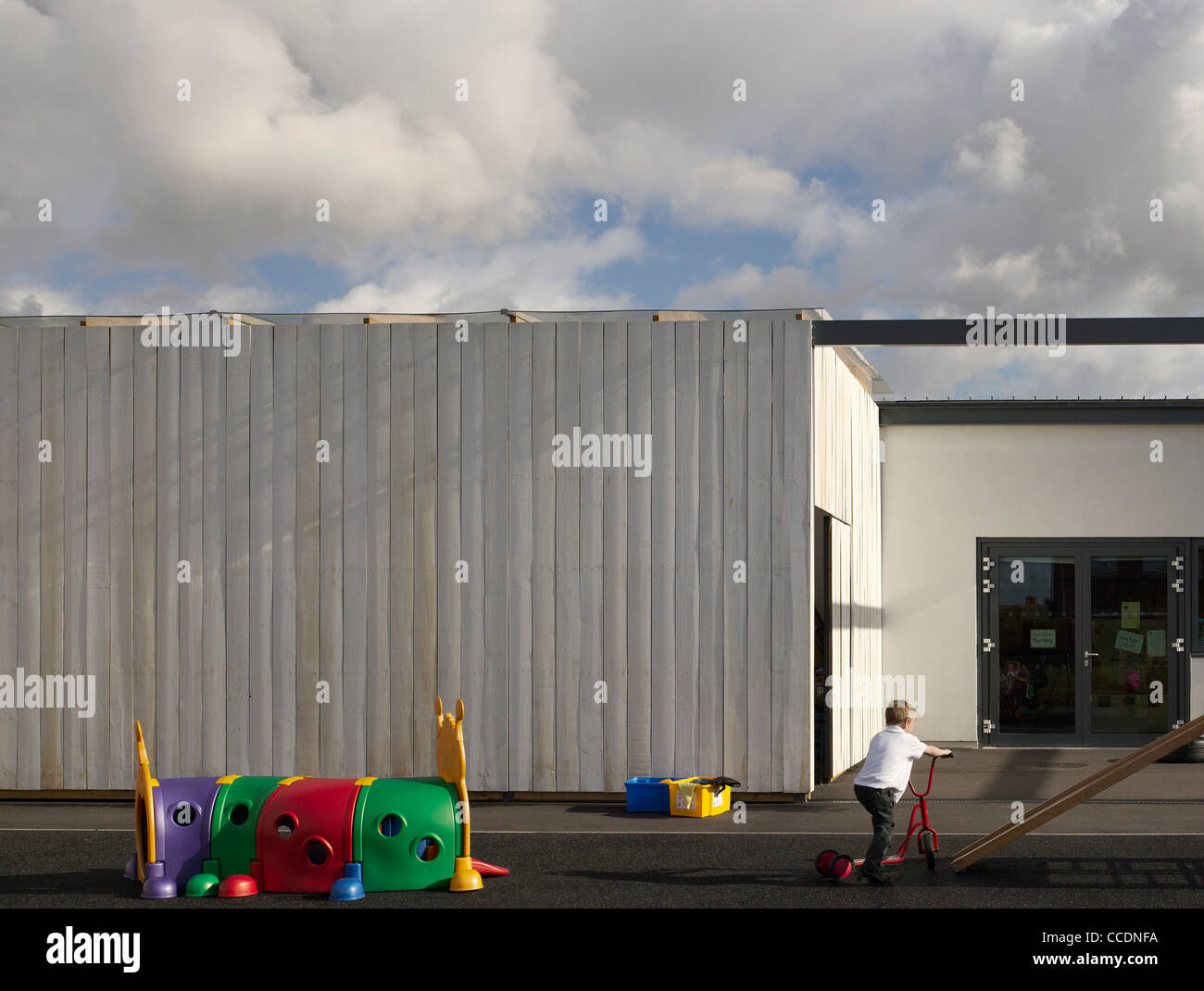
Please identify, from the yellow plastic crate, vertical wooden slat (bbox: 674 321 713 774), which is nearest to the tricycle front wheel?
the yellow plastic crate

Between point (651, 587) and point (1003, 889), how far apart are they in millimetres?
4928

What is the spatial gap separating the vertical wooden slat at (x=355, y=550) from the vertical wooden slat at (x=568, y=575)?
1925 mm

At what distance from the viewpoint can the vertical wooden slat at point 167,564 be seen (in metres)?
13.1

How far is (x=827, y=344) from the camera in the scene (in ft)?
43.0

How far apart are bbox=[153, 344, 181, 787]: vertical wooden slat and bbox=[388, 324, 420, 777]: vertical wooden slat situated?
215 cm

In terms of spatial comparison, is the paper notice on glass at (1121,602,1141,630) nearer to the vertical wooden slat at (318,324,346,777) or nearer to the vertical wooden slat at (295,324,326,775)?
the vertical wooden slat at (318,324,346,777)

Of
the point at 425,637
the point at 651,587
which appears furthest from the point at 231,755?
the point at 651,587

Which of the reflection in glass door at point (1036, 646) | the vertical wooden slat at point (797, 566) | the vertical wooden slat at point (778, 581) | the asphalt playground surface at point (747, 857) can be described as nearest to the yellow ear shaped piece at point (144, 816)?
the asphalt playground surface at point (747, 857)

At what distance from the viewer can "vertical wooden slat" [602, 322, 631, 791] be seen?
12.8m

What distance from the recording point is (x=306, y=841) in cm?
896

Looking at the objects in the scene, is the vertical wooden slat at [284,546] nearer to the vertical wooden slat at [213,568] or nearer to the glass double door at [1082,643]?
the vertical wooden slat at [213,568]

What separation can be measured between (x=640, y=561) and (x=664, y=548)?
266mm
